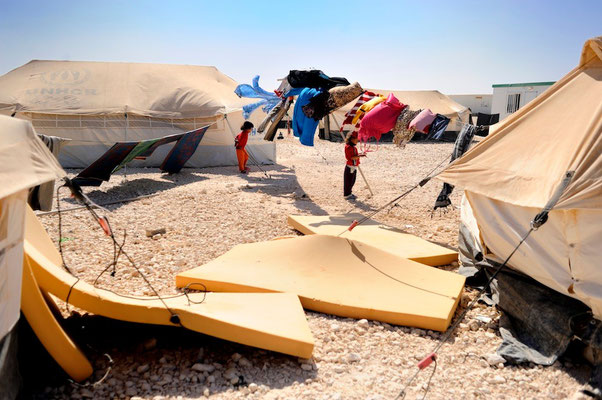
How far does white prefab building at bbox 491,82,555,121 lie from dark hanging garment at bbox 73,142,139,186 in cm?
2083

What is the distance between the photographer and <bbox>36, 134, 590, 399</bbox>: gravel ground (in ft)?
8.91

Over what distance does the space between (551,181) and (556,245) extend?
469 millimetres

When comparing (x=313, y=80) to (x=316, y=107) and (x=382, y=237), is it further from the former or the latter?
(x=382, y=237)

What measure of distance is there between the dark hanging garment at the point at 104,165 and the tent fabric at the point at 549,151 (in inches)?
252

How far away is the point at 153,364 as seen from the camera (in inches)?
114

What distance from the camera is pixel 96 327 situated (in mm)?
3307

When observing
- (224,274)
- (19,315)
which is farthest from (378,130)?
(19,315)

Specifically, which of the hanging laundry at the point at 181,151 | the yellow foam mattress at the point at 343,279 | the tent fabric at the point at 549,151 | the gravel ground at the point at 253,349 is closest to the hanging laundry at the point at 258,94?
the hanging laundry at the point at 181,151

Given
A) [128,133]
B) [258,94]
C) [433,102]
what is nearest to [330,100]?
[258,94]

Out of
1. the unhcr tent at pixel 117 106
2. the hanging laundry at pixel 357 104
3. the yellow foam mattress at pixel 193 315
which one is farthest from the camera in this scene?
the unhcr tent at pixel 117 106

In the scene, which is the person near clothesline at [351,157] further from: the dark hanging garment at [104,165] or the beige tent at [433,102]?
the beige tent at [433,102]

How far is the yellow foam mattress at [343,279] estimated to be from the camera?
3.62 m

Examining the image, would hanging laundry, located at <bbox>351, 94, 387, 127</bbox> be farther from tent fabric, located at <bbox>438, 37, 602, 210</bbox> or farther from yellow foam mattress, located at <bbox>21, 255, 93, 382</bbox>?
yellow foam mattress, located at <bbox>21, 255, 93, 382</bbox>

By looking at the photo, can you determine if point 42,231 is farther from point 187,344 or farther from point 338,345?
point 338,345
